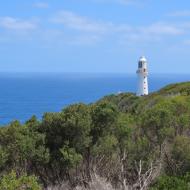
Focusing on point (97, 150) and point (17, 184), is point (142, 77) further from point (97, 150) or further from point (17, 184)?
point (17, 184)

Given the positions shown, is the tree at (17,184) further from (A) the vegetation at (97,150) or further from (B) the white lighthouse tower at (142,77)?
(B) the white lighthouse tower at (142,77)

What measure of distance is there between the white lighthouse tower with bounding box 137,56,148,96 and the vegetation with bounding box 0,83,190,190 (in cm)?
5085

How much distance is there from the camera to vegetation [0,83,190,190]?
1648cm

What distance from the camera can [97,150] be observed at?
17.6m

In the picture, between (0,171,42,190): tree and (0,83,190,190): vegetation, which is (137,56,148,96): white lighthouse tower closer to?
(0,83,190,190): vegetation

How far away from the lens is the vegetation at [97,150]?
649 inches

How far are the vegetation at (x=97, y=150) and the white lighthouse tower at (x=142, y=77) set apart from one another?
167 feet

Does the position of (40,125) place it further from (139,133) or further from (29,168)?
(139,133)

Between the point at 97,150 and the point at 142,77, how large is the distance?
2111 inches

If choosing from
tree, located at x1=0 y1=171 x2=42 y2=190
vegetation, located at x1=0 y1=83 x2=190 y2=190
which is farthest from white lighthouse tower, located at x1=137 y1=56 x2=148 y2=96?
tree, located at x1=0 y1=171 x2=42 y2=190

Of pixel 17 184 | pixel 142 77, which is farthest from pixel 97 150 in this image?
pixel 142 77

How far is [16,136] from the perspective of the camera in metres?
16.2

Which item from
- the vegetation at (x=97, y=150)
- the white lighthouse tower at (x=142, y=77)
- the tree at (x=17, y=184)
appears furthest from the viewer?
the white lighthouse tower at (x=142, y=77)

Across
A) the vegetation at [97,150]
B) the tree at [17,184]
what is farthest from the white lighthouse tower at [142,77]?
the tree at [17,184]
